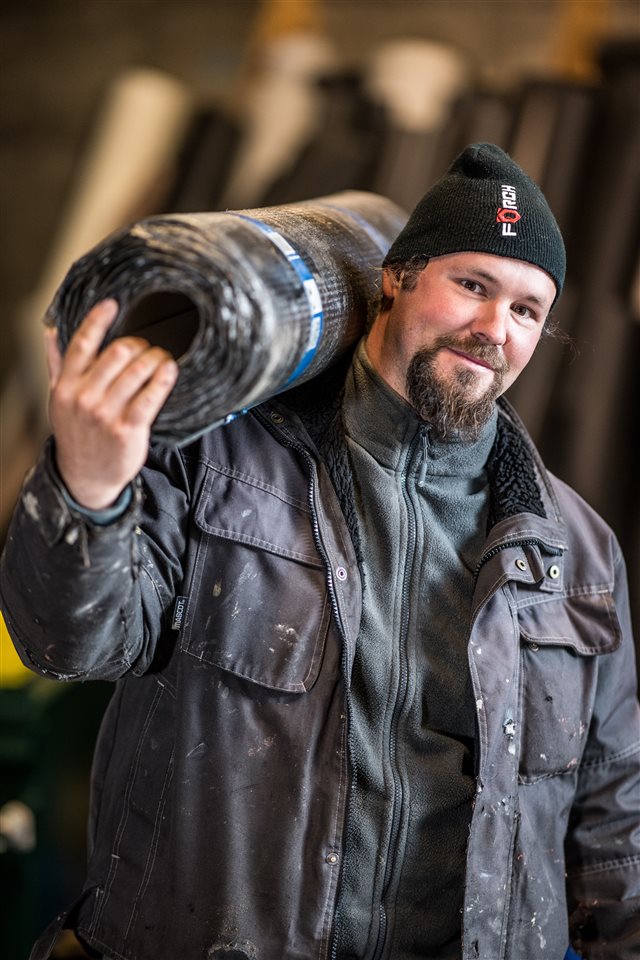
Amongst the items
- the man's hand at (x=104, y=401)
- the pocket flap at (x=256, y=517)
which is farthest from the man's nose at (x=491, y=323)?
the man's hand at (x=104, y=401)

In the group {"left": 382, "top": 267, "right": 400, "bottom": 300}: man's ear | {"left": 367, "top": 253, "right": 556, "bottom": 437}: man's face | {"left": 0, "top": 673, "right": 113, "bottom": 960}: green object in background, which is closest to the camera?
{"left": 367, "top": 253, "right": 556, "bottom": 437}: man's face

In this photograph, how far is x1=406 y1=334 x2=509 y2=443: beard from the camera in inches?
66.0

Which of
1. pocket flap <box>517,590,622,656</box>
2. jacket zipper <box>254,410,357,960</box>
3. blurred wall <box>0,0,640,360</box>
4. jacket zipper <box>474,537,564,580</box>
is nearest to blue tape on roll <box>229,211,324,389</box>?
jacket zipper <box>254,410,357,960</box>

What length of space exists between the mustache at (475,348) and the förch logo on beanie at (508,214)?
6.9 inches

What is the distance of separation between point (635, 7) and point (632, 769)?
3.25m

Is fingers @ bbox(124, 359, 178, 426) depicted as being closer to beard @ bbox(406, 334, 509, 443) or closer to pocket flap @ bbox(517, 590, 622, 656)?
beard @ bbox(406, 334, 509, 443)

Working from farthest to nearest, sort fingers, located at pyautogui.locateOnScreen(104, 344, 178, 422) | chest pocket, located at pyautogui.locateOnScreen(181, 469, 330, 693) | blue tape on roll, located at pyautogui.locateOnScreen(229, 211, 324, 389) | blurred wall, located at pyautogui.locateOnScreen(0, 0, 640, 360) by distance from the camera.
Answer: blurred wall, located at pyautogui.locateOnScreen(0, 0, 640, 360) → chest pocket, located at pyautogui.locateOnScreen(181, 469, 330, 693) → blue tape on roll, located at pyautogui.locateOnScreen(229, 211, 324, 389) → fingers, located at pyautogui.locateOnScreen(104, 344, 178, 422)

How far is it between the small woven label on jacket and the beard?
0.48 meters

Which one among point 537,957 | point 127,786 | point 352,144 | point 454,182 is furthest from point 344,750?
point 352,144

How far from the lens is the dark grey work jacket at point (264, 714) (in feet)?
5.09

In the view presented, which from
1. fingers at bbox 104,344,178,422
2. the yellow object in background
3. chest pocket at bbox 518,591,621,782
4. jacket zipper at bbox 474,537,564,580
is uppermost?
Result: fingers at bbox 104,344,178,422

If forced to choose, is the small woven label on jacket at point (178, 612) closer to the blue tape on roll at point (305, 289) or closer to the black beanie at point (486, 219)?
the blue tape on roll at point (305, 289)

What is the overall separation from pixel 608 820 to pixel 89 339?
1288mm

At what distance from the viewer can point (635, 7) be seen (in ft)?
13.4
